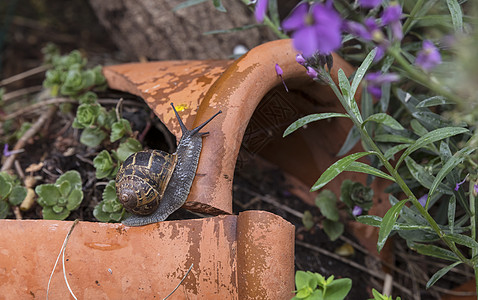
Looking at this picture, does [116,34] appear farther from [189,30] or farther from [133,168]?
[133,168]

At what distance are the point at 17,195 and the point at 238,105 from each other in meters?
0.76

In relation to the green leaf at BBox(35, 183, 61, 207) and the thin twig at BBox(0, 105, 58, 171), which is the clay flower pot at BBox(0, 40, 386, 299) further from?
the thin twig at BBox(0, 105, 58, 171)

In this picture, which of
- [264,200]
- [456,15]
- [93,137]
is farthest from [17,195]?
[456,15]

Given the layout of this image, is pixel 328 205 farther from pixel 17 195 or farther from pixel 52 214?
pixel 17 195

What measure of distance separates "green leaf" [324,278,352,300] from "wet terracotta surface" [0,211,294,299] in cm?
10

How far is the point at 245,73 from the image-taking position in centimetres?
124

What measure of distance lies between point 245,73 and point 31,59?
2.04 meters

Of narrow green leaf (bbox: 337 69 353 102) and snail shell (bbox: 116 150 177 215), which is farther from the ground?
narrow green leaf (bbox: 337 69 353 102)

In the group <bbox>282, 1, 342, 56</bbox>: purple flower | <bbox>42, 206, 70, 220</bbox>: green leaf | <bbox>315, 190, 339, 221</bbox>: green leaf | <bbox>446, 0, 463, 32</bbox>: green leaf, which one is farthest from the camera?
<bbox>315, 190, 339, 221</bbox>: green leaf

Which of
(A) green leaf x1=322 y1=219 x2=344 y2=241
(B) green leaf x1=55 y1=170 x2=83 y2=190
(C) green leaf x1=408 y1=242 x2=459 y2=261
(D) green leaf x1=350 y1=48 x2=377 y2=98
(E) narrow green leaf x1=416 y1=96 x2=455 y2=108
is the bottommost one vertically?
(A) green leaf x1=322 y1=219 x2=344 y2=241

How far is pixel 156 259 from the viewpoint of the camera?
3.61 ft

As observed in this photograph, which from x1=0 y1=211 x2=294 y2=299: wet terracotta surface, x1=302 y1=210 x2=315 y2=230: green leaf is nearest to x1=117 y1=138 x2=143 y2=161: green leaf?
x1=0 y1=211 x2=294 y2=299: wet terracotta surface

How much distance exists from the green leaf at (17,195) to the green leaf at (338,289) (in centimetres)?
97

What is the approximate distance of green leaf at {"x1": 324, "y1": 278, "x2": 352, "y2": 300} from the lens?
103 centimetres
